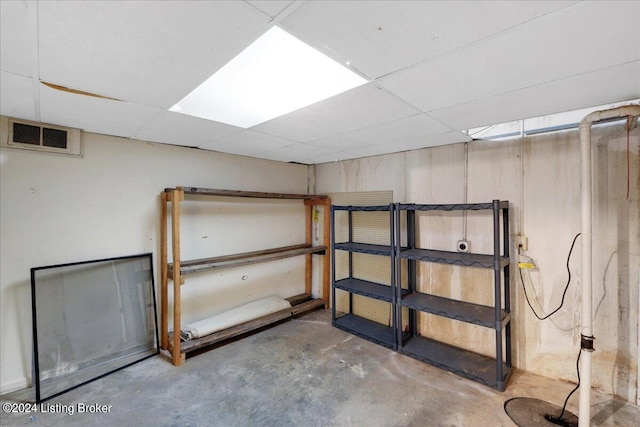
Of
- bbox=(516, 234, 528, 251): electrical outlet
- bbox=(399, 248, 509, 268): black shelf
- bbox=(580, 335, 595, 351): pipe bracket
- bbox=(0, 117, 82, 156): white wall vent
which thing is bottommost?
bbox=(580, 335, 595, 351): pipe bracket

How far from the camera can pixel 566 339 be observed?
2199 mm

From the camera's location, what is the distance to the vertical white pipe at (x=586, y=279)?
1.69 metres

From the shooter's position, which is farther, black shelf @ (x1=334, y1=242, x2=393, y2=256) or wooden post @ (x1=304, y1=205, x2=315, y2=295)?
wooden post @ (x1=304, y1=205, x2=315, y2=295)

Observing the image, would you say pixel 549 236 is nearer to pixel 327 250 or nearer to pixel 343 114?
pixel 343 114

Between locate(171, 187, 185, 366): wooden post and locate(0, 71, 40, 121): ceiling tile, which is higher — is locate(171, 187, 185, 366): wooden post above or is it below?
below

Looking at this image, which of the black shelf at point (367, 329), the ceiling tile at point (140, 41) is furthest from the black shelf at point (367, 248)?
the ceiling tile at point (140, 41)

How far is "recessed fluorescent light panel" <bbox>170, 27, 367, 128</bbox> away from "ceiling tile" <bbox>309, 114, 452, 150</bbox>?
73cm

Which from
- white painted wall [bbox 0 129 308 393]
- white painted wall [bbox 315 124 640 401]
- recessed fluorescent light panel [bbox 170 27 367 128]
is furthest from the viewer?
white painted wall [bbox 0 129 308 393]

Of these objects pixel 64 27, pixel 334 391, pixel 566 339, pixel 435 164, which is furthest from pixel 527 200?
pixel 64 27

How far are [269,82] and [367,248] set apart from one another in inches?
82.2

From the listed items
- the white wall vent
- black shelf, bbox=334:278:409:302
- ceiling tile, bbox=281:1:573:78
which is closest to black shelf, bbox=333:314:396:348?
black shelf, bbox=334:278:409:302

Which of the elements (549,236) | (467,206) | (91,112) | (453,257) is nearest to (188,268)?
(91,112)

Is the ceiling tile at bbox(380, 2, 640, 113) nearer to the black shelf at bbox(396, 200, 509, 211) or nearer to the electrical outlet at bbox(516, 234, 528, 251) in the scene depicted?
the black shelf at bbox(396, 200, 509, 211)

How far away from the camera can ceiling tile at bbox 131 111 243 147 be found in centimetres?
203
